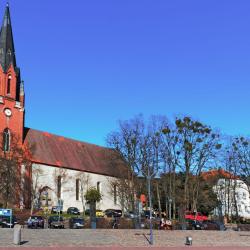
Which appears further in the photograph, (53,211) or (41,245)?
(53,211)

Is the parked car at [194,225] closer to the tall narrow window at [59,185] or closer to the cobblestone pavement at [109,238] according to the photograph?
the cobblestone pavement at [109,238]

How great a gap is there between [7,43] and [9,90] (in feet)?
23.7

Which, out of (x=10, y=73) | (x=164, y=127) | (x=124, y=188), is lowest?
(x=124, y=188)

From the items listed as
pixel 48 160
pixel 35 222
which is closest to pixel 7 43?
pixel 48 160

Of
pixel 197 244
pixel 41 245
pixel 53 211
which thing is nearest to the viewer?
pixel 41 245

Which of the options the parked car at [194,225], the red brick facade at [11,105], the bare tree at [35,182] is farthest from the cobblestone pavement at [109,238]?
the red brick facade at [11,105]

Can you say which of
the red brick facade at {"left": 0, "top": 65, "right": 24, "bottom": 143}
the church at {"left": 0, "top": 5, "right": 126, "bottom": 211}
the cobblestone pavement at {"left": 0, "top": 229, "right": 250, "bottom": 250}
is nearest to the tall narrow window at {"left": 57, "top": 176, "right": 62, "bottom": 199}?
the church at {"left": 0, "top": 5, "right": 126, "bottom": 211}

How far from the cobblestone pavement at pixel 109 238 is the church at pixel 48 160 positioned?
31.9 meters

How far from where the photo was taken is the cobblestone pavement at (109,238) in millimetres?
29422

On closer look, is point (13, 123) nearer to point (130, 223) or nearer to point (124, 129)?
point (124, 129)

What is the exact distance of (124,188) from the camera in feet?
230

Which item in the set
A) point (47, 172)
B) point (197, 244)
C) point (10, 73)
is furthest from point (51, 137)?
point (197, 244)

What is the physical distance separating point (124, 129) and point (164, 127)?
6.48 metres

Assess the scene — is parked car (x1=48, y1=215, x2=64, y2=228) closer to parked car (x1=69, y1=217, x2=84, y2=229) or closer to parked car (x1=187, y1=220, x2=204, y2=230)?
parked car (x1=69, y1=217, x2=84, y2=229)
